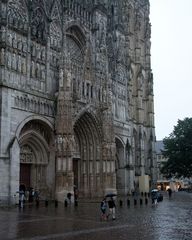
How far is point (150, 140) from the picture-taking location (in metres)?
73.6

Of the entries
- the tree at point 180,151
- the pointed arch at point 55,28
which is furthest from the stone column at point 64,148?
the tree at point 180,151

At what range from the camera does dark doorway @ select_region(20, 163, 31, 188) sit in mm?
45047

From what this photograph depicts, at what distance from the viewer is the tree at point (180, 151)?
71.8 meters

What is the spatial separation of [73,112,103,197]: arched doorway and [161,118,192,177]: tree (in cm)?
2418

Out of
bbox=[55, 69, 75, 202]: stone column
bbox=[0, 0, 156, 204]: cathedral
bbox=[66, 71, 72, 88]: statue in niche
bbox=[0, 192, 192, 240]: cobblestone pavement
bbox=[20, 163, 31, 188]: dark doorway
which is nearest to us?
bbox=[0, 192, 192, 240]: cobblestone pavement

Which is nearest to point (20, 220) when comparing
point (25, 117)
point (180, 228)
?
point (180, 228)

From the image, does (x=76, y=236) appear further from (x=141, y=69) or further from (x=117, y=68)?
(x=141, y=69)

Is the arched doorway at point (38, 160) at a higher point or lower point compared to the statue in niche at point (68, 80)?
lower

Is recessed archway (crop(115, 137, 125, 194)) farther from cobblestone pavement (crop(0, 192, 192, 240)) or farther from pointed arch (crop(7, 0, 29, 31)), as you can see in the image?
cobblestone pavement (crop(0, 192, 192, 240))

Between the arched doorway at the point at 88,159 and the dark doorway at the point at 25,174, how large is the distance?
826 cm

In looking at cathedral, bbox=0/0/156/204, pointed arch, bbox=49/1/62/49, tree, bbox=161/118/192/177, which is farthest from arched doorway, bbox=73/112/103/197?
tree, bbox=161/118/192/177

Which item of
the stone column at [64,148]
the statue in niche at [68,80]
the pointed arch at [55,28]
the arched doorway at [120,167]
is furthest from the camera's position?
the arched doorway at [120,167]

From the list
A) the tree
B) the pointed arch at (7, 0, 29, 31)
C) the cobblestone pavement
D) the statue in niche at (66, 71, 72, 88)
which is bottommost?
the cobblestone pavement

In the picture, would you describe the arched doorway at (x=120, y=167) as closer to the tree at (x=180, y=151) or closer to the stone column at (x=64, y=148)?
the tree at (x=180, y=151)
